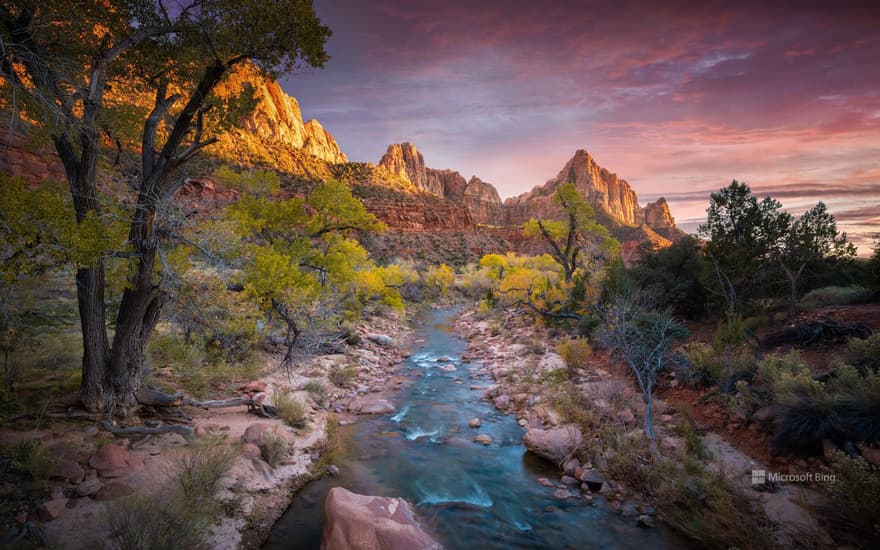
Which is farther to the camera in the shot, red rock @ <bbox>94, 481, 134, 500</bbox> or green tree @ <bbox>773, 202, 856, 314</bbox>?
green tree @ <bbox>773, 202, 856, 314</bbox>

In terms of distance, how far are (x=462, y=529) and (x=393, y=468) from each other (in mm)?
1997

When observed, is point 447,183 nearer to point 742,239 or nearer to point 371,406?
point 742,239

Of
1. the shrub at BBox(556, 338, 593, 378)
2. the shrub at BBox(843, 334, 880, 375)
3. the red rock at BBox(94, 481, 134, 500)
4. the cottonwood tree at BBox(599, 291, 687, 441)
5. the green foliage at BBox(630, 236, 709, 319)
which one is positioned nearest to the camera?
the red rock at BBox(94, 481, 134, 500)

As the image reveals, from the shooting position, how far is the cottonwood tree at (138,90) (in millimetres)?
5211

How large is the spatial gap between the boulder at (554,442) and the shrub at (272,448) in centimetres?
497

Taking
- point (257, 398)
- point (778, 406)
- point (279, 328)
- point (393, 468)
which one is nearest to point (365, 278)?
point (279, 328)

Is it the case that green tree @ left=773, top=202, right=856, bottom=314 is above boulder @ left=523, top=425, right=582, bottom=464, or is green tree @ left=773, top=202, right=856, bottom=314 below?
above

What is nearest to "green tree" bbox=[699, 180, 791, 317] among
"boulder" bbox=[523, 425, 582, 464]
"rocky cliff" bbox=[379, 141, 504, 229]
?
"boulder" bbox=[523, 425, 582, 464]

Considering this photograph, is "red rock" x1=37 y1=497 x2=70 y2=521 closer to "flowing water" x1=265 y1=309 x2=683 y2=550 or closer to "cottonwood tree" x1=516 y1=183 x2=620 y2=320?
"flowing water" x1=265 y1=309 x2=683 y2=550

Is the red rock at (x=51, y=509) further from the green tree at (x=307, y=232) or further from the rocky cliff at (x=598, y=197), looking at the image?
the rocky cliff at (x=598, y=197)

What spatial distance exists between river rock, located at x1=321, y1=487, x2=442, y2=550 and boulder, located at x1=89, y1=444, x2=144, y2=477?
2885 millimetres

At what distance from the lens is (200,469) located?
500 cm

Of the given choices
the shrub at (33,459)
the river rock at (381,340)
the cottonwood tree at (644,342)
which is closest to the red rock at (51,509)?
the shrub at (33,459)

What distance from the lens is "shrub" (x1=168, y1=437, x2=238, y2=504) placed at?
4824 millimetres
